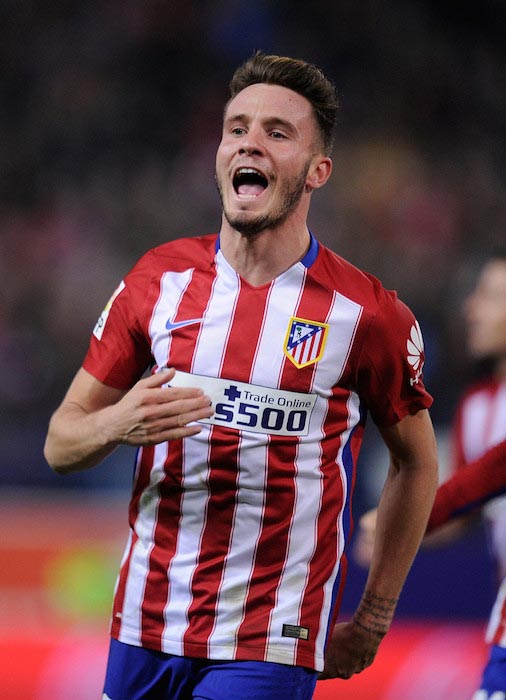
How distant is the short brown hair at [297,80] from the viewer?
262cm

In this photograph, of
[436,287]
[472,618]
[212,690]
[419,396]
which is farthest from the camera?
[436,287]

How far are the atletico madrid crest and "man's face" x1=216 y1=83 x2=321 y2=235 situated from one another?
0.24 m

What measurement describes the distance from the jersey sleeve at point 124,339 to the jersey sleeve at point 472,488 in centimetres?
89

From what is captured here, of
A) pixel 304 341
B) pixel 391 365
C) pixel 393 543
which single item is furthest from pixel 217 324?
pixel 393 543

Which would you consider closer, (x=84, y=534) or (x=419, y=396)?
(x=419, y=396)

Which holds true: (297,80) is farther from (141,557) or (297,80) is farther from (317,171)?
(141,557)

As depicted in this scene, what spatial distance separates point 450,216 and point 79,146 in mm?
3277

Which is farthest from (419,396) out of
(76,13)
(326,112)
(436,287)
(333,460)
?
(76,13)

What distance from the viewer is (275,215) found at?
101 inches

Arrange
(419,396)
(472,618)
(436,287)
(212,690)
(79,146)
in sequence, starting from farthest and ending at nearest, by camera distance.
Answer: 1. (79,146)
2. (436,287)
3. (472,618)
4. (419,396)
5. (212,690)

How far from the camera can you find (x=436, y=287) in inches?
346

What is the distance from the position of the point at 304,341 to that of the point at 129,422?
483mm

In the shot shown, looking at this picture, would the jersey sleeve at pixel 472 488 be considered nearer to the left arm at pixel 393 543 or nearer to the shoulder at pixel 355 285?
the left arm at pixel 393 543

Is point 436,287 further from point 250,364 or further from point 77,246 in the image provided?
point 250,364
